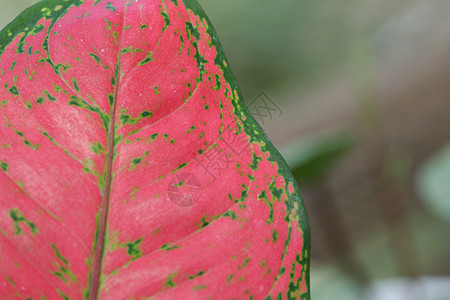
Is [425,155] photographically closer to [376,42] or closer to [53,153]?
[376,42]

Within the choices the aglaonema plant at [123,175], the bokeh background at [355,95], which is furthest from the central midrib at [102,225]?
the bokeh background at [355,95]

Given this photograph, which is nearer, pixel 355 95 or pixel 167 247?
pixel 167 247

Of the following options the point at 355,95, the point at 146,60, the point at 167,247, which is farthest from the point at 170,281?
the point at 355,95

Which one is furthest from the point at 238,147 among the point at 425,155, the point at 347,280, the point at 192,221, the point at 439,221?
the point at 439,221

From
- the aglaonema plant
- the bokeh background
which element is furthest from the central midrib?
the bokeh background

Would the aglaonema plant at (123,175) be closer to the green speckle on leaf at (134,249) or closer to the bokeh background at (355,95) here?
the green speckle on leaf at (134,249)

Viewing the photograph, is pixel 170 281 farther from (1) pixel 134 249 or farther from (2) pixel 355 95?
(2) pixel 355 95

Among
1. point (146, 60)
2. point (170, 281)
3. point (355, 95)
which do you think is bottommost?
point (355, 95)
